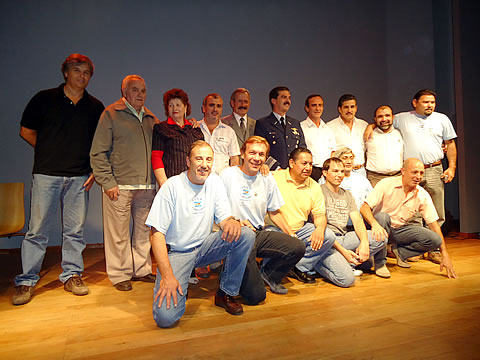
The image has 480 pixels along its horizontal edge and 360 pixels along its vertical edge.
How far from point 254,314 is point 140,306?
0.78 metres

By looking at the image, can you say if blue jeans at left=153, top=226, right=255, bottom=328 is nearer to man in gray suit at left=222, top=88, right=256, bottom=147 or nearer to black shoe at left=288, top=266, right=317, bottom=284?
black shoe at left=288, top=266, right=317, bottom=284

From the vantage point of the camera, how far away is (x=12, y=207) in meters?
3.93

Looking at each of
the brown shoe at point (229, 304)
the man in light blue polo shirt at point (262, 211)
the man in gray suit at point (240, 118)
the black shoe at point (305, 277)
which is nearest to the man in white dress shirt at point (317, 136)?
the man in gray suit at point (240, 118)

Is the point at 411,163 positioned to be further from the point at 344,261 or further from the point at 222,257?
the point at 222,257

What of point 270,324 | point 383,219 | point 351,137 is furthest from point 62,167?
point 351,137

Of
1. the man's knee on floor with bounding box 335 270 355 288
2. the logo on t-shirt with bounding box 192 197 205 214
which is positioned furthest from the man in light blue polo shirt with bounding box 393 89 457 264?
the logo on t-shirt with bounding box 192 197 205 214

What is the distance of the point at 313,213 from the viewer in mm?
3008

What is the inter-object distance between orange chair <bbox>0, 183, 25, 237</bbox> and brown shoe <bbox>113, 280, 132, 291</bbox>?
5.40ft

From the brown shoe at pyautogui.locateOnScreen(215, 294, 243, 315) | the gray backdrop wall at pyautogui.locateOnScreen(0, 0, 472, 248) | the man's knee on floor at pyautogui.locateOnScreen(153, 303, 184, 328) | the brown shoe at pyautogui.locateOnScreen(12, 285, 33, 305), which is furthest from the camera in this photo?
the gray backdrop wall at pyautogui.locateOnScreen(0, 0, 472, 248)

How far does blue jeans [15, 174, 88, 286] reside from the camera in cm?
270

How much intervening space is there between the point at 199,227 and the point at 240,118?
163 cm

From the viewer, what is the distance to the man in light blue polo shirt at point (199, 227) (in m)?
2.32

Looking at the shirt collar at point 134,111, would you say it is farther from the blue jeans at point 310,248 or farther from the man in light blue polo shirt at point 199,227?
the blue jeans at point 310,248

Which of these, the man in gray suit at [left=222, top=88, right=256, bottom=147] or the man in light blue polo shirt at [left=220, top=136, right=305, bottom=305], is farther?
the man in gray suit at [left=222, top=88, right=256, bottom=147]
